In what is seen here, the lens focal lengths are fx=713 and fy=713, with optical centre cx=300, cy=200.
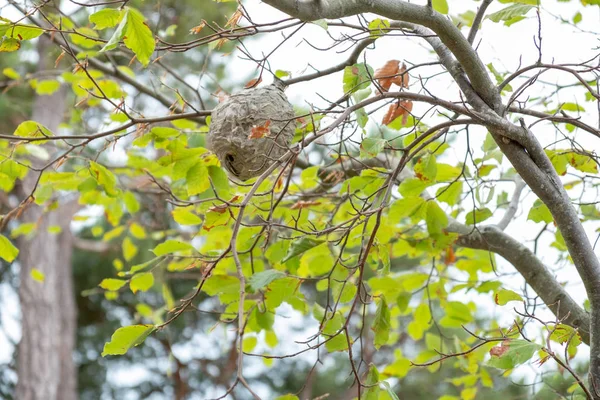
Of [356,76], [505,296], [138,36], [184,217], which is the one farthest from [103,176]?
[505,296]

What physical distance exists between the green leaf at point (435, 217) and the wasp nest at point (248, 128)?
21.4 inches

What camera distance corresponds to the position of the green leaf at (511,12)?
1.61m

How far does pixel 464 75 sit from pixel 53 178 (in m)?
1.46

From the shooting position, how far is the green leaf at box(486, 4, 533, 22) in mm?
1609

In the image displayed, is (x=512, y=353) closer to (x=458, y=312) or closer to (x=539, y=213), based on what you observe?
(x=539, y=213)

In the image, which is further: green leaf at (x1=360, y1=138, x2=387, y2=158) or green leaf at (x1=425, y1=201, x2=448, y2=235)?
green leaf at (x1=425, y1=201, x2=448, y2=235)

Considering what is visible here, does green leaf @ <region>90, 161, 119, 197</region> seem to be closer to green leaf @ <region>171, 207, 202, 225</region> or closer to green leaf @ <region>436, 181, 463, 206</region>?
green leaf @ <region>171, 207, 202, 225</region>

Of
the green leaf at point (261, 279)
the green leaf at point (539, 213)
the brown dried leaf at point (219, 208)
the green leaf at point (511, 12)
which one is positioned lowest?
the green leaf at point (261, 279)

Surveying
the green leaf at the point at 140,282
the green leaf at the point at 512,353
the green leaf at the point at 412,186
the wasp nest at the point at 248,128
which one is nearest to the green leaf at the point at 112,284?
the green leaf at the point at 140,282

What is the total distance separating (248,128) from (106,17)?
369mm

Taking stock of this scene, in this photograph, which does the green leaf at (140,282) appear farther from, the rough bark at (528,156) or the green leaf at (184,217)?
the rough bark at (528,156)

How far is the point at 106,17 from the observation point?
4.78 ft

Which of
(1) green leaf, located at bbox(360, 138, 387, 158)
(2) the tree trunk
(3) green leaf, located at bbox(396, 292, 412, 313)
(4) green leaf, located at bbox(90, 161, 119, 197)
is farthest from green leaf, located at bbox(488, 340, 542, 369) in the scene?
(2) the tree trunk

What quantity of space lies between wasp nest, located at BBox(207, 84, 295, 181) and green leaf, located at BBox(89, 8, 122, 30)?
285 mm
